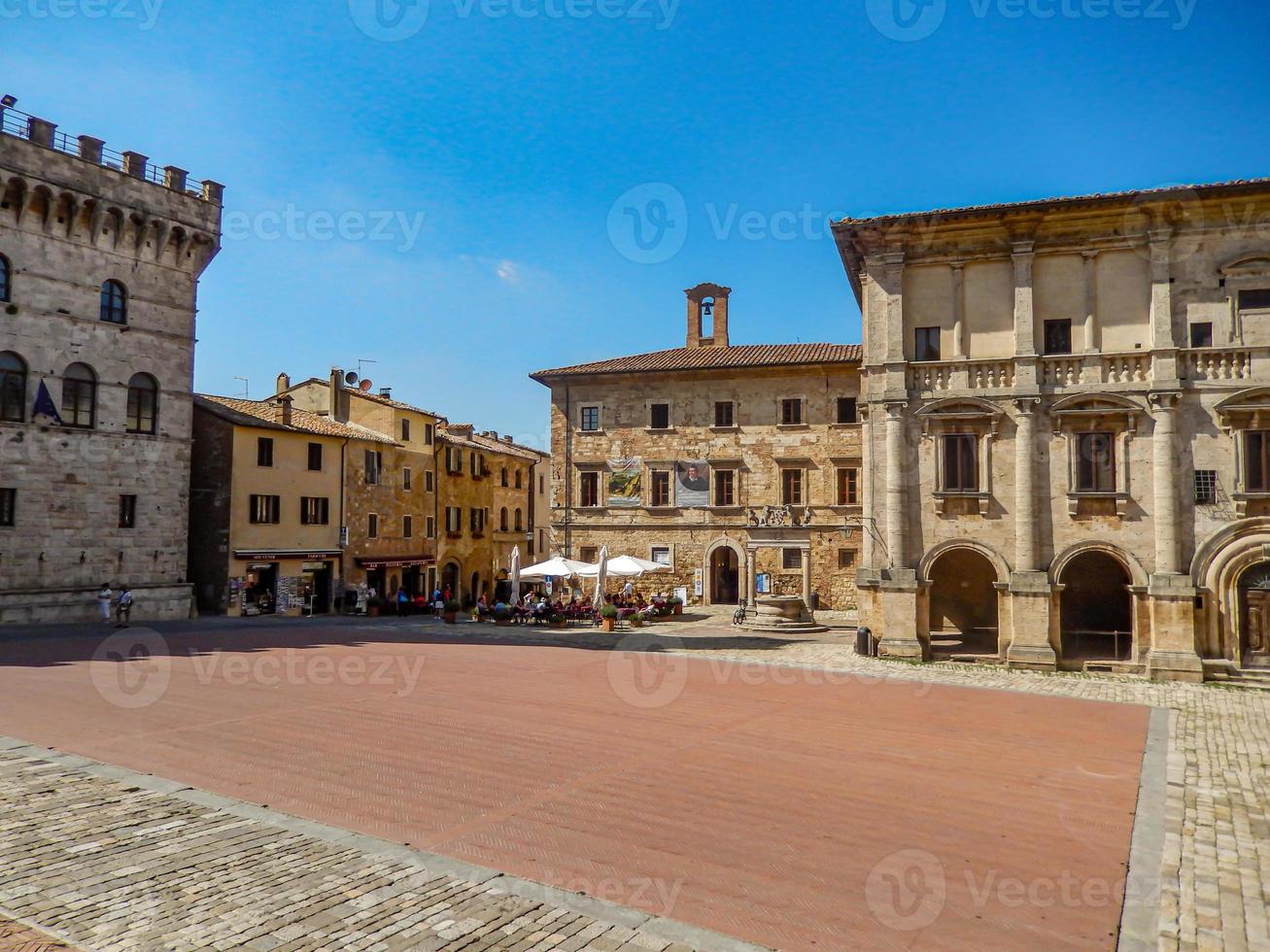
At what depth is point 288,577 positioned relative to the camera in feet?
122

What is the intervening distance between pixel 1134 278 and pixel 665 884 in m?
20.9

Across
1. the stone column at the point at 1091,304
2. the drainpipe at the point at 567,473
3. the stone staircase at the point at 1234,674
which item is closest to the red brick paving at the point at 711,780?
the stone staircase at the point at 1234,674

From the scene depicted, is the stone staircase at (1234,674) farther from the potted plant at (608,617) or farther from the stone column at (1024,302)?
the potted plant at (608,617)

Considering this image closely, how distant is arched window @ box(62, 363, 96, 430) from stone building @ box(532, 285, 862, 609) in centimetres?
1911

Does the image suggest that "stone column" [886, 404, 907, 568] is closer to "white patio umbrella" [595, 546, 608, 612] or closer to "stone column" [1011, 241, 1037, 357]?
"stone column" [1011, 241, 1037, 357]

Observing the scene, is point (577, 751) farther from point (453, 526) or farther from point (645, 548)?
point (453, 526)

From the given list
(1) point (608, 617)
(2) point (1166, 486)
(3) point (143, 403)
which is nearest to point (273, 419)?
(3) point (143, 403)

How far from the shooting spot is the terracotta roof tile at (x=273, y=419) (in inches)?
1404

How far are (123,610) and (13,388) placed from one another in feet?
27.0

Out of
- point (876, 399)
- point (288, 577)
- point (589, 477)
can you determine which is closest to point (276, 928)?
point (876, 399)

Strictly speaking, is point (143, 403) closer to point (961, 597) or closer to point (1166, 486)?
point (961, 597)

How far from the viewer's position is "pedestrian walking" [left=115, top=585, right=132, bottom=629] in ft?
96.1

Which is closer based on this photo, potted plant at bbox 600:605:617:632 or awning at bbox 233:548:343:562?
potted plant at bbox 600:605:617:632

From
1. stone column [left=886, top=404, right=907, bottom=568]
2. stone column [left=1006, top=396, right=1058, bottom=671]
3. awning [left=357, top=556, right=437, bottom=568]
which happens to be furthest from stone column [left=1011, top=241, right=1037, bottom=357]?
awning [left=357, top=556, right=437, bottom=568]
